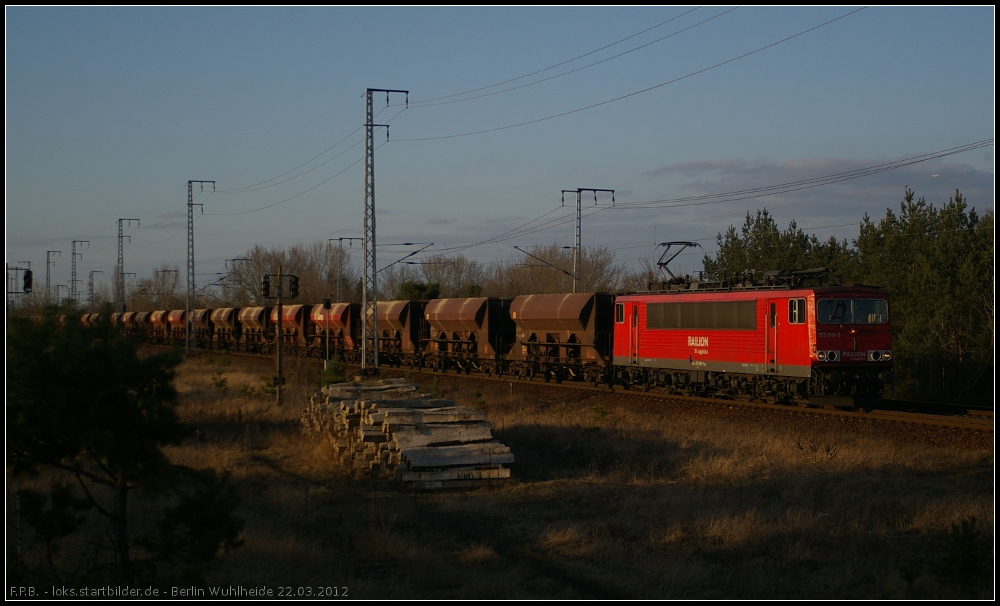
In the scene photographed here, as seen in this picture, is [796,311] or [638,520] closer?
[638,520]

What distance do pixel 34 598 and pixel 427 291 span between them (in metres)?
53.7

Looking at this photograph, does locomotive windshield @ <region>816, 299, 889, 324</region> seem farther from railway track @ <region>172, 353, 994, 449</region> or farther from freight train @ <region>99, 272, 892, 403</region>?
railway track @ <region>172, 353, 994, 449</region>

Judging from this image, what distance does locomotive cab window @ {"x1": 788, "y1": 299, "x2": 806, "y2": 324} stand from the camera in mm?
20938

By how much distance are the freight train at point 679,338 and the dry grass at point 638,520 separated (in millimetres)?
2988

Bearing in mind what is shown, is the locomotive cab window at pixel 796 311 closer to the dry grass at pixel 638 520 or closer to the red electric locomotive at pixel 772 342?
the red electric locomotive at pixel 772 342

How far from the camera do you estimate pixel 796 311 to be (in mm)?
21156

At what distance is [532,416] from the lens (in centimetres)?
2406

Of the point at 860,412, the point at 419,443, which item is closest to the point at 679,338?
the point at 860,412

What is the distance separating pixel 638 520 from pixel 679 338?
535 inches

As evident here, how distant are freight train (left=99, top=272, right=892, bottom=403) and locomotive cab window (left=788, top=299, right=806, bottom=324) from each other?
1.0 inches

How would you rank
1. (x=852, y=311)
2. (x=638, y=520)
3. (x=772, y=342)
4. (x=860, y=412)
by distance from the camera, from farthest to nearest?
(x=772, y=342) < (x=852, y=311) < (x=860, y=412) < (x=638, y=520)

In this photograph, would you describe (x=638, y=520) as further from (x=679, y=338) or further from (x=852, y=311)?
(x=679, y=338)

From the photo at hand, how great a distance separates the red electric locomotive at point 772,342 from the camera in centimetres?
2080

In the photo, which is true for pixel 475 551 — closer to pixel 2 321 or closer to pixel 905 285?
pixel 2 321
